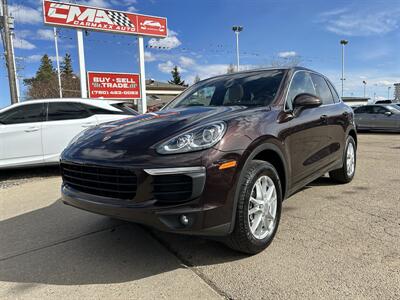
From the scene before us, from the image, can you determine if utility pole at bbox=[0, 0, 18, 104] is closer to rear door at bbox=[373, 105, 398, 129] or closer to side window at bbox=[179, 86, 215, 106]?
side window at bbox=[179, 86, 215, 106]

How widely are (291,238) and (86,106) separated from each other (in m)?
5.34

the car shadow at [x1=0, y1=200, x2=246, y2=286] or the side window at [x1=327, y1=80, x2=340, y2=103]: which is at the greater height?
the side window at [x1=327, y1=80, x2=340, y2=103]

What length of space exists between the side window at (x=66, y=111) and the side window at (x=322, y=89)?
4578 millimetres

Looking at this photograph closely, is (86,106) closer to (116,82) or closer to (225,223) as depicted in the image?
(225,223)

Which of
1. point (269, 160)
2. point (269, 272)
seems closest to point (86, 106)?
point (269, 160)

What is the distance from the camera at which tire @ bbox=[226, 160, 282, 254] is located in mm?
2734

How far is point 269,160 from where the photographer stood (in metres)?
3.27

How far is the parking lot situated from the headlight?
997 mm

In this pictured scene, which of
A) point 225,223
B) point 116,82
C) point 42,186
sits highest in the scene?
point 116,82

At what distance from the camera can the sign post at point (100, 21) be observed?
13867 millimetres

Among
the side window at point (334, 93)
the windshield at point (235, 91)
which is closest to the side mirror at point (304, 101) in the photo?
the windshield at point (235, 91)

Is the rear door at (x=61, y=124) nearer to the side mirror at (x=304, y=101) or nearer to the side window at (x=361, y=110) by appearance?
the side mirror at (x=304, y=101)

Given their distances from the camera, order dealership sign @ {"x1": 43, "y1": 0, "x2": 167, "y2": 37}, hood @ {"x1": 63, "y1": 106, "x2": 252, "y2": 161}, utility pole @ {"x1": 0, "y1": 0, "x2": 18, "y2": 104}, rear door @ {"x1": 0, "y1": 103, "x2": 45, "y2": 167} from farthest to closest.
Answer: utility pole @ {"x1": 0, "y1": 0, "x2": 18, "y2": 104} → dealership sign @ {"x1": 43, "y1": 0, "x2": 167, "y2": 37} → rear door @ {"x1": 0, "y1": 103, "x2": 45, "y2": 167} → hood @ {"x1": 63, "y1": 106, "x2": 252, "y2": 161}

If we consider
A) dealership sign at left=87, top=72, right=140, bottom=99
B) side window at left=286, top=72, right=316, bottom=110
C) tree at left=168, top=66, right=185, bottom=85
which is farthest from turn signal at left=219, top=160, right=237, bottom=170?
tree at left=168, top=66, right=185, bottom=85
